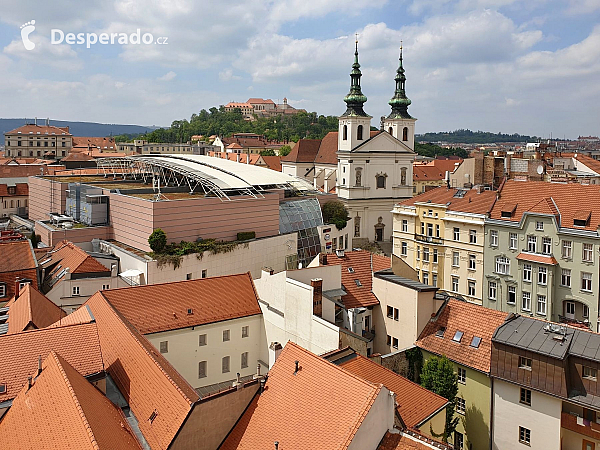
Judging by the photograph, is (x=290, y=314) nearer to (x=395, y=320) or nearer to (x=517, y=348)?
(x=395, y=320)

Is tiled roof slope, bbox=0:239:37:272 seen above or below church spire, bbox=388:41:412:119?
below

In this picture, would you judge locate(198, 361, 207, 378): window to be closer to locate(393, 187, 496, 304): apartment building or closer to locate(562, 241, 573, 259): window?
locate(393, 187, 496, 304): apartment building

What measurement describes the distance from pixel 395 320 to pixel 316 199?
2991 centimetres

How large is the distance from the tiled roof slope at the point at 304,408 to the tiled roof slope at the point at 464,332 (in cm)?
1146

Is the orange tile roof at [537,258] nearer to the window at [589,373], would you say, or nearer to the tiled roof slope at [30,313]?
the window at [589,373]

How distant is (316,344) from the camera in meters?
26.1

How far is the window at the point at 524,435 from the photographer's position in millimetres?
22625

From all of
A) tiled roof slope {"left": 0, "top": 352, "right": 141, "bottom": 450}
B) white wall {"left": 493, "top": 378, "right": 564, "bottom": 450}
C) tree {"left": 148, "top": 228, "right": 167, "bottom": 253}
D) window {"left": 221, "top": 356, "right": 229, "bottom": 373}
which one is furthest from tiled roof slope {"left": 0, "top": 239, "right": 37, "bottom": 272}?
white wall {"left": 493, "top": 378, "right": 564, "bottom": 450}

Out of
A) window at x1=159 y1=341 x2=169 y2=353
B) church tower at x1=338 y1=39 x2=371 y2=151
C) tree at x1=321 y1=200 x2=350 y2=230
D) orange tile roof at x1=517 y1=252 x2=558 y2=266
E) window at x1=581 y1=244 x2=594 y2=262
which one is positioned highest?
church tower at x1=338 y1=39 x2=371 y2=151

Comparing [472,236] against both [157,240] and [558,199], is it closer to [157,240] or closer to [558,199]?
[558,199]

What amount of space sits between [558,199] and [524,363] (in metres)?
22.0

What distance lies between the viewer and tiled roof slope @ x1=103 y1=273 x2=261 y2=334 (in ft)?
89.4

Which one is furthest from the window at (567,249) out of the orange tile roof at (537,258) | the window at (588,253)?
the window at (588,253)

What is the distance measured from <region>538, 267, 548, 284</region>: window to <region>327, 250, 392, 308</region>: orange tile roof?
1302cm
